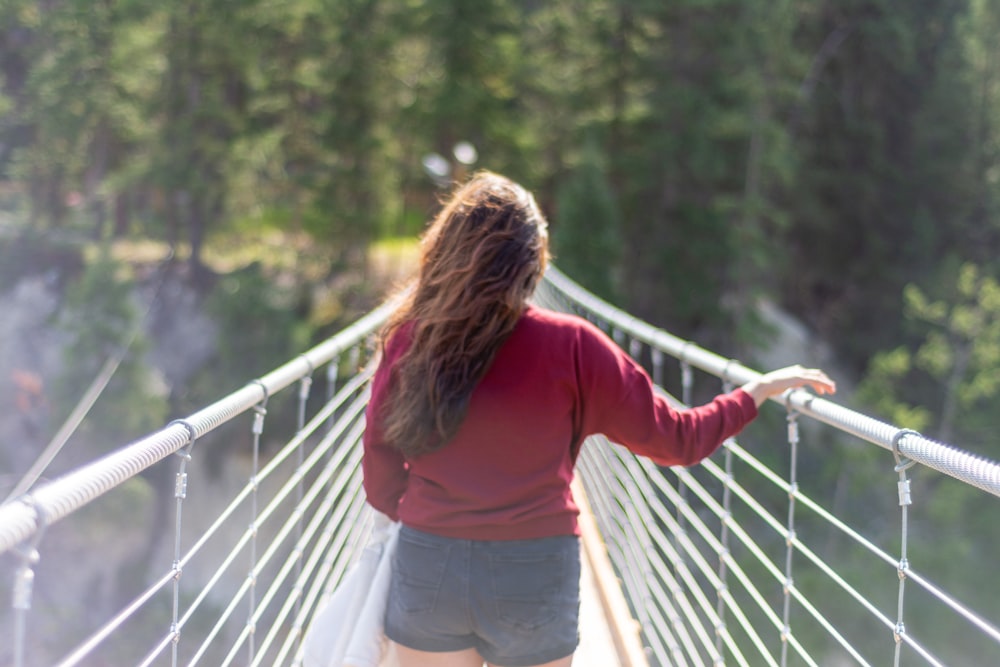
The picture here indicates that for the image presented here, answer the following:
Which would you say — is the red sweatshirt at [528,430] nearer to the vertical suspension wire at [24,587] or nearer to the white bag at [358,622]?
the white bag at [358,622]

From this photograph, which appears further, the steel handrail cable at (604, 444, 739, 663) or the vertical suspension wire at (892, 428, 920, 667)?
the steel handrail cable at (604, 444, 739, 663)

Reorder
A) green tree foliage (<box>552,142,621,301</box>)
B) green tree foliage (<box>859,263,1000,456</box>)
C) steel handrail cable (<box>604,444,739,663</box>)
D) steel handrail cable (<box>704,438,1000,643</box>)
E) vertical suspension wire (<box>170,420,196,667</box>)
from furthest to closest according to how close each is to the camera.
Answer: green tree foliage (<box>859,263,1000,456</box>), green tree foliage (<box>552,142,621,301</box>), steel handrail cable (<box>604,444,739,663</box>), vertical suspension wire (<box>170,420,196,667</box>), steel handrail cable (<box>704,438,1000,643</box>)

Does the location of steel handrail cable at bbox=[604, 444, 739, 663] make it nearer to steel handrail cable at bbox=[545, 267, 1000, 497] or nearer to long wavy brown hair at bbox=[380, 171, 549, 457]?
steel handrail cable at bbox=[545, 267, 1000, 497]

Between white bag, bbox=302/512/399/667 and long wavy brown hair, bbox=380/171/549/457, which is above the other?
long wavy brown hair, bbox=380/171/549/457

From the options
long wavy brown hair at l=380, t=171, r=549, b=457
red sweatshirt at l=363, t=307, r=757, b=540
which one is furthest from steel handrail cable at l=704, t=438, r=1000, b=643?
long wavy brown hair at l=380, t=171, r=549, b=457

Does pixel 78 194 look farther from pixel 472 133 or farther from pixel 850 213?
pixel 850 213

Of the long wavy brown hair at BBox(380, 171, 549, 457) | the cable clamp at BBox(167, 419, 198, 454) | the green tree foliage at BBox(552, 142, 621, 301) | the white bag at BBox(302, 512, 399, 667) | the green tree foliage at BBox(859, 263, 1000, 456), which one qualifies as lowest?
the green tree foliage at BBox(859, 263, 1000, 456)

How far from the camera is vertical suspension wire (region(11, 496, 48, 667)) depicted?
2.24 ft

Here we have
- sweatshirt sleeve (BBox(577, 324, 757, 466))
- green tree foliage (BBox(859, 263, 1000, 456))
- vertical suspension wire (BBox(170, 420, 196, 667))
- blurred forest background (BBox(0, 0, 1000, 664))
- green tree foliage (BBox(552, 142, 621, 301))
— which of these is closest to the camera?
vertical suspension wire (BBox(170, 420, 196, 667))

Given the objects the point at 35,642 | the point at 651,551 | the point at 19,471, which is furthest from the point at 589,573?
the point at 19,471

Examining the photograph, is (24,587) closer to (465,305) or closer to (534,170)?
(465,305)

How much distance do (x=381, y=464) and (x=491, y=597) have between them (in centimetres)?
23

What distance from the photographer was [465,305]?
43.5 inches

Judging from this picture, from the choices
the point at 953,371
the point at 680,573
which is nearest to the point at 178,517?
the point at 680,573
